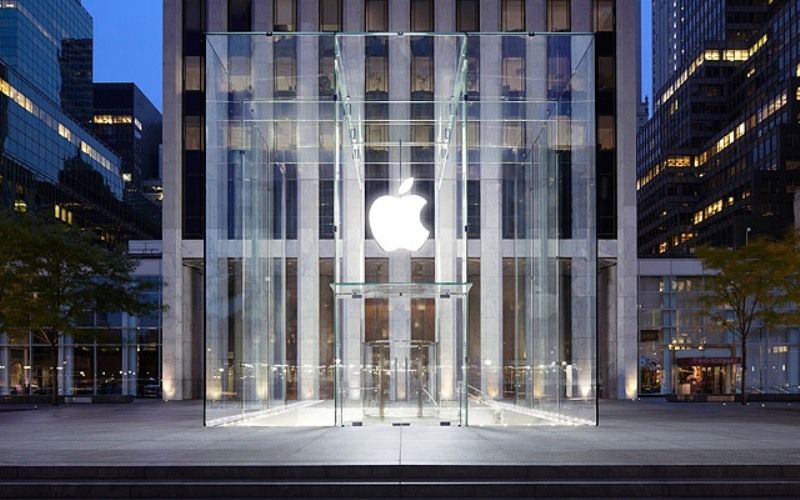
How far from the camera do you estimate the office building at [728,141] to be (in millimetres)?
135300

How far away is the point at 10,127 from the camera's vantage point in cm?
10244

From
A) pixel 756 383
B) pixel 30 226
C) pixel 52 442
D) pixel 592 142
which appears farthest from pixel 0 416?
pixel 756 383

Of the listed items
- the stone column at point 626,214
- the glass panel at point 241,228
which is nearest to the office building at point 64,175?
the glass panel at point 241,228

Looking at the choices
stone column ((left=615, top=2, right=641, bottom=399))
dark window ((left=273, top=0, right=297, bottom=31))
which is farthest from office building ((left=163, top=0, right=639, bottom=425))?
dark window ((left=273, top=0, right=297, bottom=31))

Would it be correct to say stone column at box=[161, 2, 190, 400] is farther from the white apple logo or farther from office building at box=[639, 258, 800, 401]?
office building at box=[639, 258, 800, 401]

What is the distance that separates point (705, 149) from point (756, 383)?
111741 mm

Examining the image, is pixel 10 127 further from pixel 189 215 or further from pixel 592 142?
pixel 592 142

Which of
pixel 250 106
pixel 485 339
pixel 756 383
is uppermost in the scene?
pixel 250 106

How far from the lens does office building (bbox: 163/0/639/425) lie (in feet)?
98.7

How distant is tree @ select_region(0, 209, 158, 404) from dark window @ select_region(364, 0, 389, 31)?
18156 millimetres

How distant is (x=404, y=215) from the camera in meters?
34.3

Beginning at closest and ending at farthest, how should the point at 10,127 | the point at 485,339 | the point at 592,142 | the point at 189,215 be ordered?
the point at 592,142 → the point at 485,339 → the point at 189,215 → the point at 10,127

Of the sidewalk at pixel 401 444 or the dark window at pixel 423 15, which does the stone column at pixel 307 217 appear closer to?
the sidewalk at pixel 401 444

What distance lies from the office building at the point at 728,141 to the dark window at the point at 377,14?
8371cm
